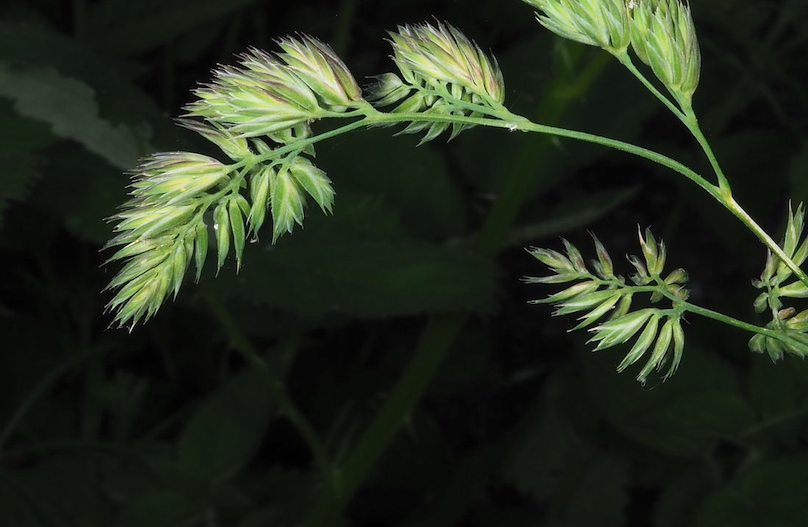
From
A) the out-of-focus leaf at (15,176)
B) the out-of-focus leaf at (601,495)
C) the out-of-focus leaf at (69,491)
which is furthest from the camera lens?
the out-of-focus leaf at (601,495)

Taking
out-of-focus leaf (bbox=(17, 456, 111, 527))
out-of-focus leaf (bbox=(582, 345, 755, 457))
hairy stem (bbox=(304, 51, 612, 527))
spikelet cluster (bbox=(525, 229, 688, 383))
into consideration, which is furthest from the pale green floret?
out-of-focus leaf (bbox=(17, 456, 111, 527))

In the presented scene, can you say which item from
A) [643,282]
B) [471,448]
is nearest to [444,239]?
[471,448]

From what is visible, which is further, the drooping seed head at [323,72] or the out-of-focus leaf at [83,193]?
the out-of-focus leaf at [83,193]

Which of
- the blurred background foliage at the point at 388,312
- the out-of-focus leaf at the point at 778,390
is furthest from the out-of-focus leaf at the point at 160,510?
the out-of-focus leaf at the point at 778,390

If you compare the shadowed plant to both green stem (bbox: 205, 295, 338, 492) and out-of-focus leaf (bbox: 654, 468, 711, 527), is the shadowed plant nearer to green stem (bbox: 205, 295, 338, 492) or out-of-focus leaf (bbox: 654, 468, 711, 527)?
green stem (bbox: 205, 295, 338, 492)

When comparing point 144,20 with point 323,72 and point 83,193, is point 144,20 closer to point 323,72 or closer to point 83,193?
point 83,193

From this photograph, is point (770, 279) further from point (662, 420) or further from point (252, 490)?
point (252, 490)

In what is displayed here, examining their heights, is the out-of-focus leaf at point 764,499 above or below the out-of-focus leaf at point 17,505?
below

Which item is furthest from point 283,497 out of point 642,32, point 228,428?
point 642,32

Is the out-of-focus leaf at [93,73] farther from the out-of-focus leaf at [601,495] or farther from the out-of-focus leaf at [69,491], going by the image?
the out-of-focus leaf at [601,495]
